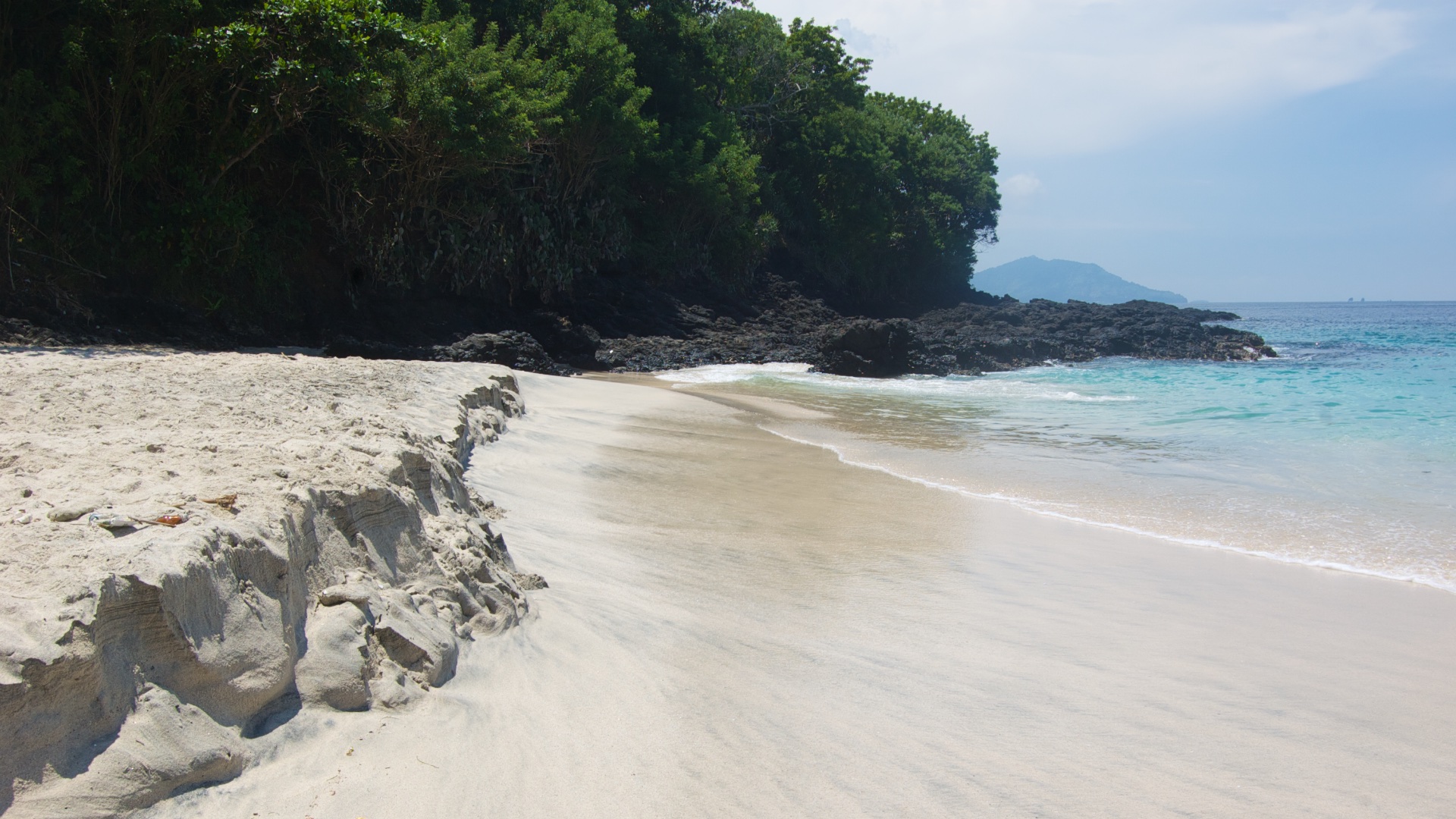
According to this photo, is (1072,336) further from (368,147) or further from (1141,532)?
(1141,532)

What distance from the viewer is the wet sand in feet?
7.41

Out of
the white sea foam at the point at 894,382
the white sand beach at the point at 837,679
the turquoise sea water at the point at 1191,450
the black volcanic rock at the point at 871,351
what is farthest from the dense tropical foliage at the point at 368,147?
the white sand beach at the point at 837,679

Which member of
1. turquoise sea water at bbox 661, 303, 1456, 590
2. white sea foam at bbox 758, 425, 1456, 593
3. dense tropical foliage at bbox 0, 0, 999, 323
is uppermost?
dense tropical foliage at bbox 0, 0, 999, 323

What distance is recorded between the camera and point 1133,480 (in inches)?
303

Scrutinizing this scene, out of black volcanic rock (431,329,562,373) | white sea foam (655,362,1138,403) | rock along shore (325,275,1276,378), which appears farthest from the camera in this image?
rock along shore (325,275,1276,378)

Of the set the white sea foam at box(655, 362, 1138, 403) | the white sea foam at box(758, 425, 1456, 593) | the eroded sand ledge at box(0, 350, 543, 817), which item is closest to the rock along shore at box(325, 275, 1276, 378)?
the white sea foam at box(655, 362, 1138, 403)

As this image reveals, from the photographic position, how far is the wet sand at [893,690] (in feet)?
7.41

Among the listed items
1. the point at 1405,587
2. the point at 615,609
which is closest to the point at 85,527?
the point at 615,609

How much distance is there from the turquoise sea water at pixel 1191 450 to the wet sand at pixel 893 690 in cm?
101

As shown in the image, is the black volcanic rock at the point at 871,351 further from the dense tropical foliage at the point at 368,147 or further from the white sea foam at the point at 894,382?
the dense tropical foliage at the point at 368,147

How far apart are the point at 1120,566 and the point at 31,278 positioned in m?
13.2

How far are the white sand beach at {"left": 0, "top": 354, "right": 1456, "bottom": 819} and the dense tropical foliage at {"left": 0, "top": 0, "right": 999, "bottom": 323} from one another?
8.45 m

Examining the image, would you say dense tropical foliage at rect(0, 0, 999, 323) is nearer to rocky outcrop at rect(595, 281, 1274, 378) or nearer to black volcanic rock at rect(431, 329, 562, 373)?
rocky outcrop at rect(595, 281, 1274, 378)

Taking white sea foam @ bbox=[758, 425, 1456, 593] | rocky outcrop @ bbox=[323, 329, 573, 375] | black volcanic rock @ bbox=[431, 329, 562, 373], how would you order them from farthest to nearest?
1. black volcanic rock @ bbox=[431, 329, 562, 373]
2. rocky outcrop @ bbox=[323, 329, 573, 375]
3. white sea foam @ bbox=[758, 425, 1456, 593]
